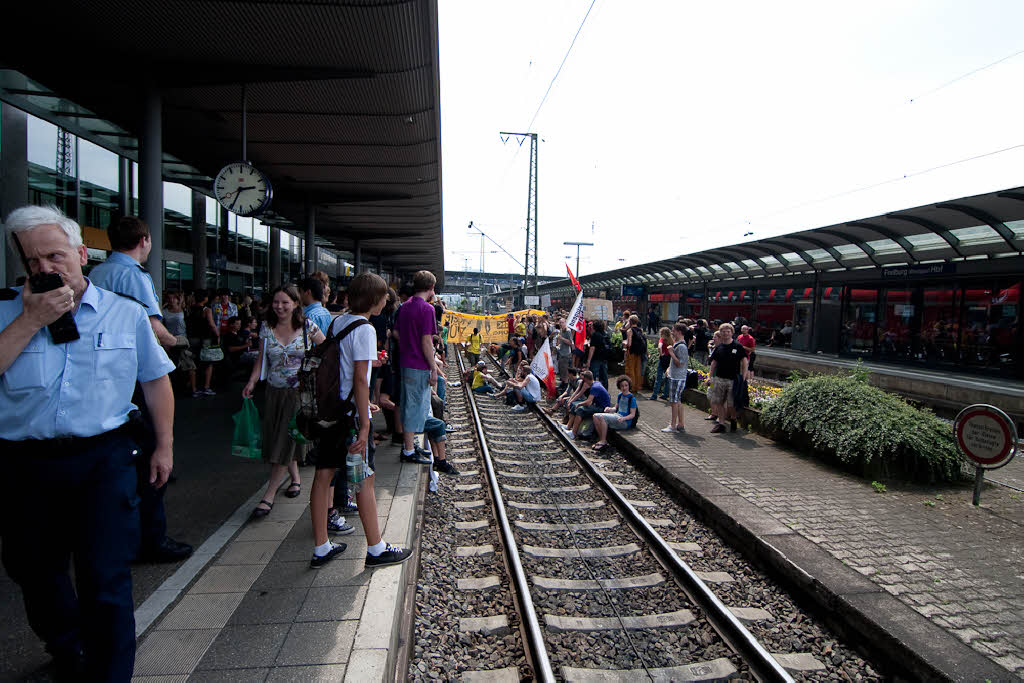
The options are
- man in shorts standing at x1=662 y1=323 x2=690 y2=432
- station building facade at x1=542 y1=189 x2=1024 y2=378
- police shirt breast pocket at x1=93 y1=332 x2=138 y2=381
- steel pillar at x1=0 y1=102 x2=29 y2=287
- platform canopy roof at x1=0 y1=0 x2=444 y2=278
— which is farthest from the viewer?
station building facade at x1=542 y1=189 x2=1024 y2=378

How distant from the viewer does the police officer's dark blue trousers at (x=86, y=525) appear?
6.81 feet

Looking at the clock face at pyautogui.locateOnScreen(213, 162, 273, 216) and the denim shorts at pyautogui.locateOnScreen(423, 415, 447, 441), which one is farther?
the clock face at pyautogui.locateOnScreen(213, 162, 273, 216)

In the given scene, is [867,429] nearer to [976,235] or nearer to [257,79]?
[257,79]

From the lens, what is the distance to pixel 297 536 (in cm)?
426

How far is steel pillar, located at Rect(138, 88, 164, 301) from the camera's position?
25.6 ft

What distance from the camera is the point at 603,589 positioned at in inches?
179

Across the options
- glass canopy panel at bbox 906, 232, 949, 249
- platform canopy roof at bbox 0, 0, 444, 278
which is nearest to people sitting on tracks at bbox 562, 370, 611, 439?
platform canopy roof at bbox 0, 0, 444, 278

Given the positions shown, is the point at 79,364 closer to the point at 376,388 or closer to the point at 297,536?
the point at 297,536

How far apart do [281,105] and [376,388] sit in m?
6.12

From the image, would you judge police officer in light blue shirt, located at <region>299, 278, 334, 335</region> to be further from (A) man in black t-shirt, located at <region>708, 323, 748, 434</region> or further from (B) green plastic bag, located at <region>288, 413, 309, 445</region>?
(A) man in black t-shirt, located at <region>708, 323, 748, 434</region>

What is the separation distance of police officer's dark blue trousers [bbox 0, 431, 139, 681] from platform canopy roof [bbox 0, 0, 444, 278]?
234 inches

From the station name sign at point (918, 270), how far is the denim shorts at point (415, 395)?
657 inches

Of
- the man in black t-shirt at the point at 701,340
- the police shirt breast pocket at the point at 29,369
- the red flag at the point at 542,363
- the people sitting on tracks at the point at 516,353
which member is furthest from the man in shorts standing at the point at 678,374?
the police shirt breast pocket at the point at 29,369

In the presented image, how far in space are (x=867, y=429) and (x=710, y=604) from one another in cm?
452
